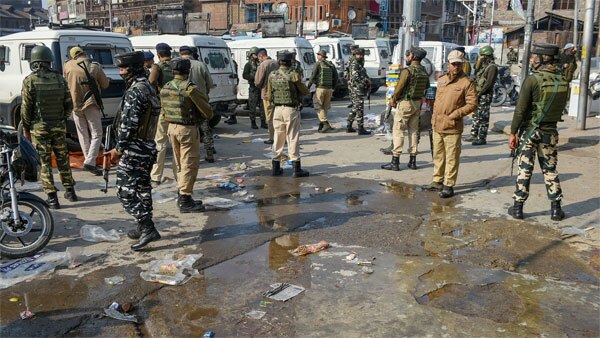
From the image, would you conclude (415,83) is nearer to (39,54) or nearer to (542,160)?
(542,160)

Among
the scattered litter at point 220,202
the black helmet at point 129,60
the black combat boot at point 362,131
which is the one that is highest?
the black helmet at point 129,60

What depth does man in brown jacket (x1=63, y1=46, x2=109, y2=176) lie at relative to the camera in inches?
278

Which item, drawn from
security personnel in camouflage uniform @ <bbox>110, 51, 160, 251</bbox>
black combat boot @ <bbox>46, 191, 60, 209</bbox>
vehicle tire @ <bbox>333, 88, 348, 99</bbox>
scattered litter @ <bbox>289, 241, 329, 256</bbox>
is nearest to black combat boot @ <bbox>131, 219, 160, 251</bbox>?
security personnel in camouflage uniform @ <bbox>110, 51, 160, 251</bbox>

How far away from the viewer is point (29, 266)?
13.7ft

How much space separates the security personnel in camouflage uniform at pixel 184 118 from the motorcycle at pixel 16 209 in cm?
147

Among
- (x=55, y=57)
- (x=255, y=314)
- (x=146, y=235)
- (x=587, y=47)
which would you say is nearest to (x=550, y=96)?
(x=255, y=314)

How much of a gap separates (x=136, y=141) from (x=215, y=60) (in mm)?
7780

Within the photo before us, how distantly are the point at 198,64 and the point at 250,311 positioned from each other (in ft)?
17.0

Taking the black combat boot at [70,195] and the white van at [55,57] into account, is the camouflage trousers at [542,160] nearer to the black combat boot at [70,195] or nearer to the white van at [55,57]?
the black combat boot at [70,195]

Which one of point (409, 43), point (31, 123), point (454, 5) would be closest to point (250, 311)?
point (31, 123)

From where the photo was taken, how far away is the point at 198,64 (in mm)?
7832

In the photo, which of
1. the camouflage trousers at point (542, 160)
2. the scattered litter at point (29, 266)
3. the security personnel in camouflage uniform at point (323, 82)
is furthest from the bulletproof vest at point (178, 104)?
the security personnel in camouflage uniform at point (323, 82)

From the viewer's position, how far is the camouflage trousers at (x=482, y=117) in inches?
388

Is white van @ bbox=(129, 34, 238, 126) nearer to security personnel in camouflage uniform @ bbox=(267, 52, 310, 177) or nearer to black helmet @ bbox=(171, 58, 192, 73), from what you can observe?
security personnel in camouflage uniform @ bbox=(267, 52, 310, 177)
